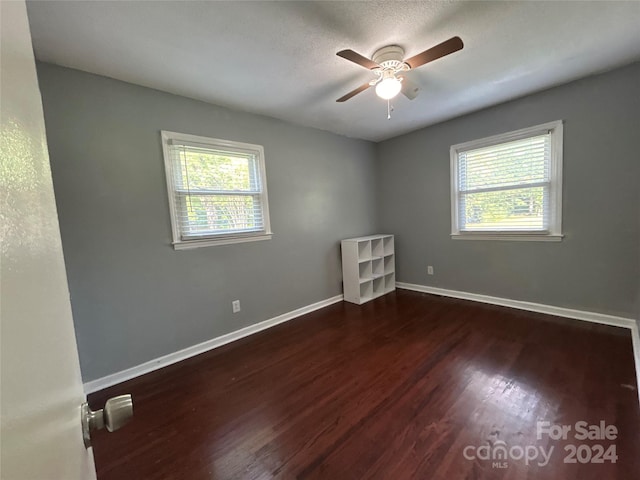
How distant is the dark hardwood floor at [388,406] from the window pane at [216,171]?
63.8 inches

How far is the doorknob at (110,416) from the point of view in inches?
24.8

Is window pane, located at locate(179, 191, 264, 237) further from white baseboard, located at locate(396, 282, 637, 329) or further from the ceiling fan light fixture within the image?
white baseboard, located at locate(396, 282, 637, 329)

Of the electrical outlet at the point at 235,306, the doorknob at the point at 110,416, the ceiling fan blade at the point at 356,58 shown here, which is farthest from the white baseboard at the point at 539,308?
the doorknob at the point at 110,416

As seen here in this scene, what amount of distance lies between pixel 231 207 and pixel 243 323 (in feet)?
4.11

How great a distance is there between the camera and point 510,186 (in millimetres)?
3234

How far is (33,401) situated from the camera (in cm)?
37

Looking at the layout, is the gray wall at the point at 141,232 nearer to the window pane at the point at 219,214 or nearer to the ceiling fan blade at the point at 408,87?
the window pane at the point at 219,214

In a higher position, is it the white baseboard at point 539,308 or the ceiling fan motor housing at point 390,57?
the ceiling fan motor housing at point 390,57

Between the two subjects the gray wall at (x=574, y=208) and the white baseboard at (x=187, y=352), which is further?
the gray wall at (x=574, y=208)

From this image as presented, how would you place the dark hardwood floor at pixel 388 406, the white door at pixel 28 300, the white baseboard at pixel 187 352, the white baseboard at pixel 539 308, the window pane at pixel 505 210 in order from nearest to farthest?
the white door at pixel 28 300 < the dark hardwood floor at pixel 388 406 < the white baseboard at pixel 187 352 < the white baseboard at pixel 539 308 < the window pane at pixel 505 210

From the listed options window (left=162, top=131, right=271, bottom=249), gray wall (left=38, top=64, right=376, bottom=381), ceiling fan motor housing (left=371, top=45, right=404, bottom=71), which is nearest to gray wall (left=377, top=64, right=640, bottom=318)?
ceiling fan motor housing (left=371, top=45, right=404, bottom=71)

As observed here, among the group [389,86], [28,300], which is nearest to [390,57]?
[389,86]

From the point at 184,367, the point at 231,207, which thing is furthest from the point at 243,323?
the point at 231,207

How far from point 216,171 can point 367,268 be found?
2.43 meters
